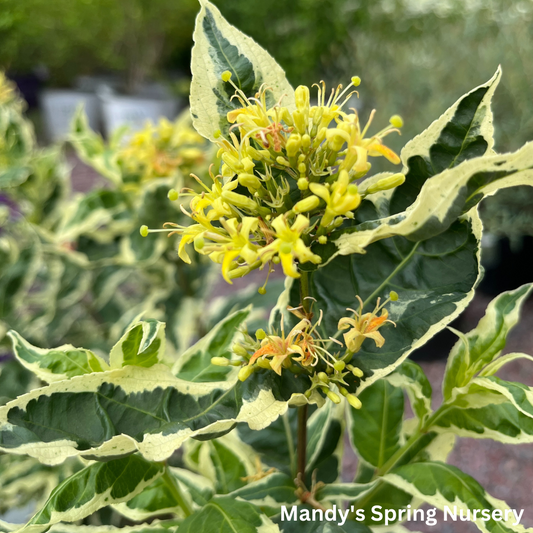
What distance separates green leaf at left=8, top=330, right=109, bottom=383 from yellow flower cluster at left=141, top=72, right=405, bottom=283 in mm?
132

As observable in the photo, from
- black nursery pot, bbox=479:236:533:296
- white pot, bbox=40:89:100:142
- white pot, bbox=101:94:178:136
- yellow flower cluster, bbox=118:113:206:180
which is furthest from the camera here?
white pot, bbox=40:89:100:142

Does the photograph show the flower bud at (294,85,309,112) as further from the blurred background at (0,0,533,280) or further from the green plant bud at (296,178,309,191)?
the blurred background at (0,0,533,280)

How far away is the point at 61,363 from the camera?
0.41 meters

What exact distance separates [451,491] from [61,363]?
0.34 meters

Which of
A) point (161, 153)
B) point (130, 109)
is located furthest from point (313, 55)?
point (161, 153)

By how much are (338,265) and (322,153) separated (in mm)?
93

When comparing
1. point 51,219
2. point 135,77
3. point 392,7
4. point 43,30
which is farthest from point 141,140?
point 43,30

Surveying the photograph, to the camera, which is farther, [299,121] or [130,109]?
[130,109]

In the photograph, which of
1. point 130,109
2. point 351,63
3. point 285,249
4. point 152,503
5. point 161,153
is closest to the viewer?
point 285,249

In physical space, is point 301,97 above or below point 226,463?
above

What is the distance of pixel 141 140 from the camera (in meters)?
0.91

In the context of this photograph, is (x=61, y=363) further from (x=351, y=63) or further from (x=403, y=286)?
(x=351, y=63)

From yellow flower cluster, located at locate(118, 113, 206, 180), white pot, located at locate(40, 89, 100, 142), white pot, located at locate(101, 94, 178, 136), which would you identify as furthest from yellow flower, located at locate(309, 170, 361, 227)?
white pot, located at locate(40, 89, 100, 142)

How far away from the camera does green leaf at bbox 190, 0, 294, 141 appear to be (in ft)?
1.22
